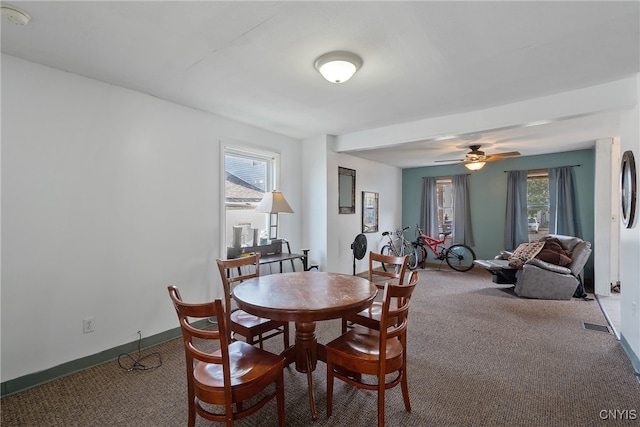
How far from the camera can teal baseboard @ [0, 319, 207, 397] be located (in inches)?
85.5

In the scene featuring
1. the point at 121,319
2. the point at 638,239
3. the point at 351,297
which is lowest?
the point at 121,319

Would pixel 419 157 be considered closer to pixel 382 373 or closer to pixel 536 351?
pixel 536 351

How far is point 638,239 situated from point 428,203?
184 inches

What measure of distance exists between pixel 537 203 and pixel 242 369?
6.60 m

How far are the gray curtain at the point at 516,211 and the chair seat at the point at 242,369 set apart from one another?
6.04 m

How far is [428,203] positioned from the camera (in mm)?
7129

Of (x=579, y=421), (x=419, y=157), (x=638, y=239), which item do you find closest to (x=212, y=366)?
(x=579, y=421)

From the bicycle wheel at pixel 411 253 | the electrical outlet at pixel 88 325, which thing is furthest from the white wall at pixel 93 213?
the bicycle wheel at pixel 411 253

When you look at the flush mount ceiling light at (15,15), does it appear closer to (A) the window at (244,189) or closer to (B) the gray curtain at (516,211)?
(A) the window at (244,189)

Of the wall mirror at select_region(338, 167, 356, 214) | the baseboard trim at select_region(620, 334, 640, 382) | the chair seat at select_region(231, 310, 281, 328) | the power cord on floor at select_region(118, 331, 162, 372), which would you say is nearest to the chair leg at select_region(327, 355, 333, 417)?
the chair seat at select_region(231, 310, 281, 328)

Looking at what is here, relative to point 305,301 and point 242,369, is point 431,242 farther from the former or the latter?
point 242,369

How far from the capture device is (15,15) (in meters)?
1.74

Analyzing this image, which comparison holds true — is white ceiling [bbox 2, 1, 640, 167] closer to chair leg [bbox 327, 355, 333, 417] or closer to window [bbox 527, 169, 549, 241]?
chair leg [bbox 327, 355, 333, 417]

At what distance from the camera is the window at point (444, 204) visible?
23.1 ft
